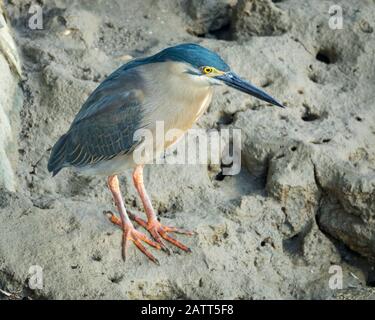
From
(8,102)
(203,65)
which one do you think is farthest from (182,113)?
(8,102)

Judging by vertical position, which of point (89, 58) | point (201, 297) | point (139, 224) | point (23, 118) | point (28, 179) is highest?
point (89, 58)

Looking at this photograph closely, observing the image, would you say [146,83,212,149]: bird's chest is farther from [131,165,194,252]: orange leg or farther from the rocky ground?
the rocky ground

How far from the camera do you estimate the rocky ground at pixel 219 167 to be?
4.84 meters

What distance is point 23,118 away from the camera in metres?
5.82

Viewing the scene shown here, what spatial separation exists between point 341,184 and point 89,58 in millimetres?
2066

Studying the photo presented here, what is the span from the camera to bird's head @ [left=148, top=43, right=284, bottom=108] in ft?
Result: 15.5

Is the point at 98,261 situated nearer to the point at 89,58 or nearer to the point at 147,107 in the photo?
the point at 147,107

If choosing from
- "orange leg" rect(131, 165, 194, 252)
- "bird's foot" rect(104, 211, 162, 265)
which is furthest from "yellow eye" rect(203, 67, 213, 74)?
"bird's foot" rect(104, 211, 162, 265)

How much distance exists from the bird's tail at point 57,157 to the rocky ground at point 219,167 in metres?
0.19

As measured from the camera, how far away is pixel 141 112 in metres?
4.91

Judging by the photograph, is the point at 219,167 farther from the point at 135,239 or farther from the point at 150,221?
the point at 135,239

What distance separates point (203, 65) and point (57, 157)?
3.57ft

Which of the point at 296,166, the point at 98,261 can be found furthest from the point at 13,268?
the point at 296,166

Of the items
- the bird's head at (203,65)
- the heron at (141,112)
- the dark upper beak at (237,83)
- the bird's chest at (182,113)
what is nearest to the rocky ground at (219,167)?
the heron at (141,112)
